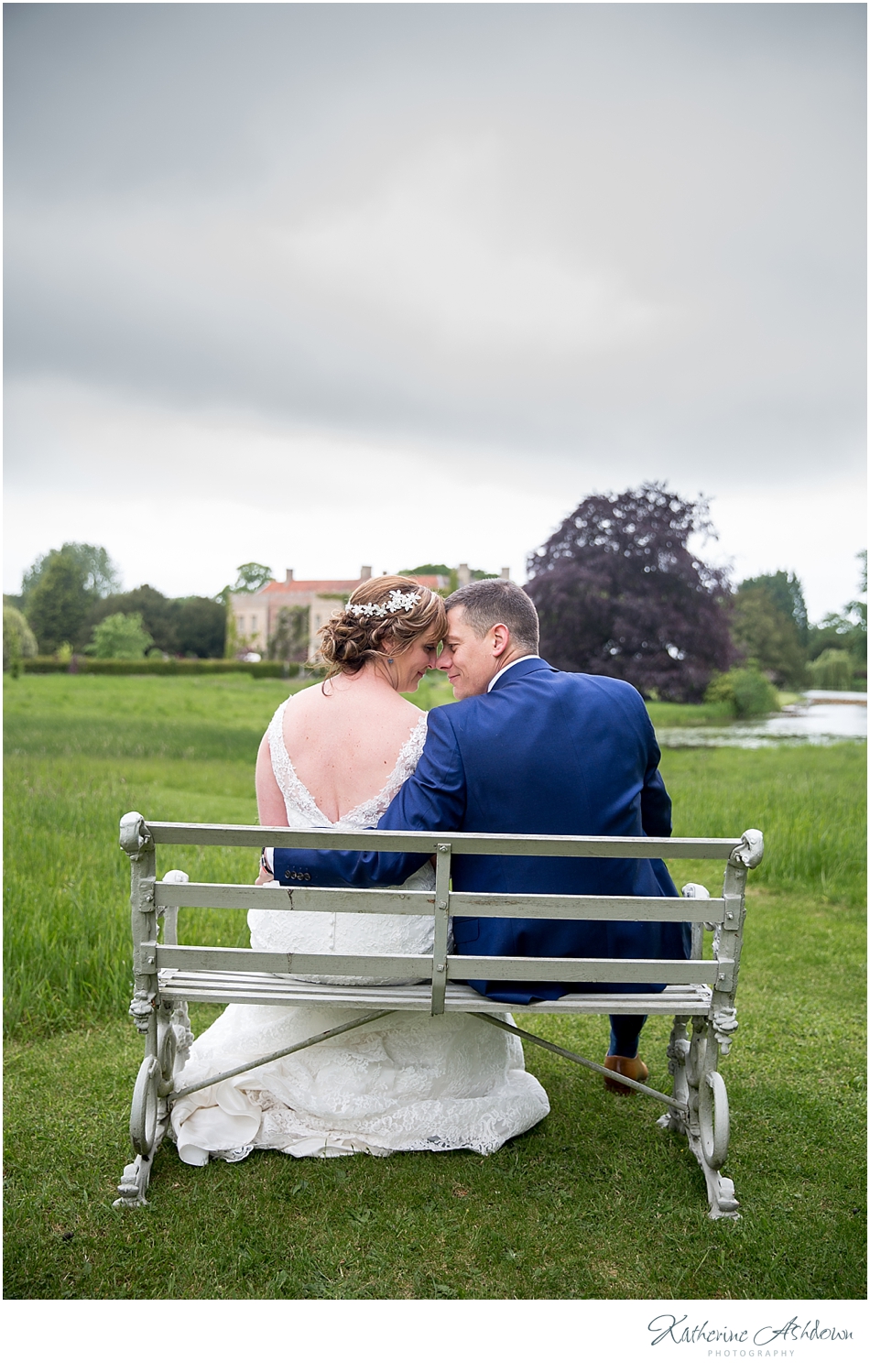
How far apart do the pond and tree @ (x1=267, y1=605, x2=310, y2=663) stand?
18.7 ft

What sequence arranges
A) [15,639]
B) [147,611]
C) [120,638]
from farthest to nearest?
[147,611], [120,638], [15,639]

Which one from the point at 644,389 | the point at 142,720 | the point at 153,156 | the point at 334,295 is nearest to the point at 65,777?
the point at 142,720

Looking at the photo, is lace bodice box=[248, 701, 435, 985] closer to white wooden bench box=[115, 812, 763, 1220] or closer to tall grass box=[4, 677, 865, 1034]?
white wooden bench box=[115, 812, 763, 1220]

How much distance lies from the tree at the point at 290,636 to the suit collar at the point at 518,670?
12.6 m

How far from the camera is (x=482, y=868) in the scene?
8.55 ft

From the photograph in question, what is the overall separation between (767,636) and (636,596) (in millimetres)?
2951

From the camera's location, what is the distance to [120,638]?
1551 cm

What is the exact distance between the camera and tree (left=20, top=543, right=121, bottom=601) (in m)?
15.6

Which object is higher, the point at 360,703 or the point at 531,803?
the point at 360,703

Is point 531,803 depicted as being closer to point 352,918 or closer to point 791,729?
point 352,918

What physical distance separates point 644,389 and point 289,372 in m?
6.35

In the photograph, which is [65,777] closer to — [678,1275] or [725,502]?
[678,1275]

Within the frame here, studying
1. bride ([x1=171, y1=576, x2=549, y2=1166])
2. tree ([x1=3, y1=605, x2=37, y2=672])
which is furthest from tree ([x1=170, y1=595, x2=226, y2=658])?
bride ([x1=171, y1=576, x2=549, y2=1166])

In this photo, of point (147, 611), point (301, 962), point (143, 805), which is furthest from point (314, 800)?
point (147, 611)
